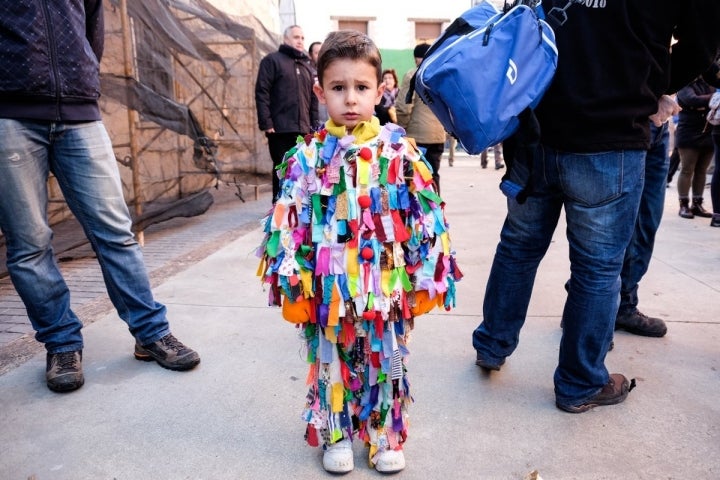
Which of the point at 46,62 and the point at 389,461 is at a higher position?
the point at 46,62

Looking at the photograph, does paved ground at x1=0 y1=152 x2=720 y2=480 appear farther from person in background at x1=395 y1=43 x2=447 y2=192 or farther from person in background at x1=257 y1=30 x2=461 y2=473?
person in background at x1=395 y1=43 x2=447 y2=192

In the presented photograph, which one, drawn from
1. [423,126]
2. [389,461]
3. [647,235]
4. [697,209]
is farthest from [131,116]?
[697,209]

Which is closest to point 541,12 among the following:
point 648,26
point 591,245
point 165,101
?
point 648,26

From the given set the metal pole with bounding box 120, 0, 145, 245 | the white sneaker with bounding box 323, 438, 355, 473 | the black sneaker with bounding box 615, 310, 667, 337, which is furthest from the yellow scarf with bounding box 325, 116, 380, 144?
the metal pole with bounding box 120, 0, 145, 245

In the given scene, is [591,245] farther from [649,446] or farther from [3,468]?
[3,468]

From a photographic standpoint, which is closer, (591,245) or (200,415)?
(591,245)

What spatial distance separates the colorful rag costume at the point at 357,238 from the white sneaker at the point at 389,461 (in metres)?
0.36

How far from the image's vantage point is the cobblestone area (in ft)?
9.77

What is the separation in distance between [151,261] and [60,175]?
2.15 meters

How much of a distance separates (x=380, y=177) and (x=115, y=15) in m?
4.30

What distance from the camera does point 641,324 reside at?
292 centimetres

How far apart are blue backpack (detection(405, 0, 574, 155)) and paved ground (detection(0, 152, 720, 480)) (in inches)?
43.4

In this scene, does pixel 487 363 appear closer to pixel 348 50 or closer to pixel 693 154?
pixel 348 50

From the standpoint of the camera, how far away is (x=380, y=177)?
1.66 meters
